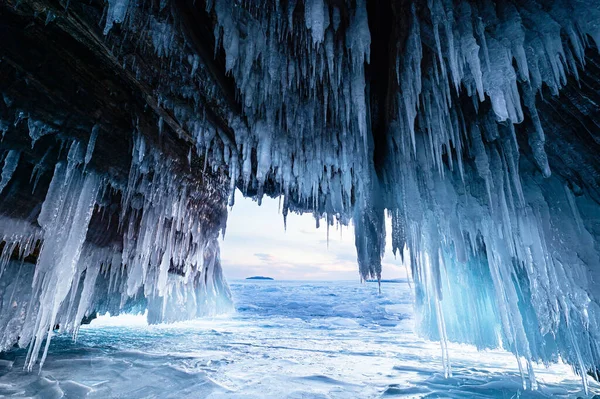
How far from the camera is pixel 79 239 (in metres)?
4.48

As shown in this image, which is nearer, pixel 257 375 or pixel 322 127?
pixel 322 127

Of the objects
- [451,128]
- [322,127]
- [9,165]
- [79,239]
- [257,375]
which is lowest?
[257,375]

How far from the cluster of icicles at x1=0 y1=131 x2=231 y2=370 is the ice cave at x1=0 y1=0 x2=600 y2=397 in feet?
0.12

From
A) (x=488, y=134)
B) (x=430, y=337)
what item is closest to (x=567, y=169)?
(x=488, y=134)

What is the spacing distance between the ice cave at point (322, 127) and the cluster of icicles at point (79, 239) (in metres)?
0.04

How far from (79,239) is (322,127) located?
14.7 feet

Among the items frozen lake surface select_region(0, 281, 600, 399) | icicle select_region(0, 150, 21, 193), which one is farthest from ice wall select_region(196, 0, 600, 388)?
icicle select_region(0, 150, 21, 193)

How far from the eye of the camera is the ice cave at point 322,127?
8.87 ft

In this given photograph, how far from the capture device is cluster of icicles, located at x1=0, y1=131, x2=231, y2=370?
14.0 feet

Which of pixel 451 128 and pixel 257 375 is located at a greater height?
pixel 451 128

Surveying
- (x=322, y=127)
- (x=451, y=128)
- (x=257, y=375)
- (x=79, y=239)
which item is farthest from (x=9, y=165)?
(x=451, y=128)

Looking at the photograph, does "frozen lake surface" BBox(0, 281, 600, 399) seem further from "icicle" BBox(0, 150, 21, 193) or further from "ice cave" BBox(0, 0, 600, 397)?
"icicle" BBox(0, 150, 21, 193)

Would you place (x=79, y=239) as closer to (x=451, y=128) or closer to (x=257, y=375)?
(x=257, y=375)

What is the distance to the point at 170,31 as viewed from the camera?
2.99 meters
